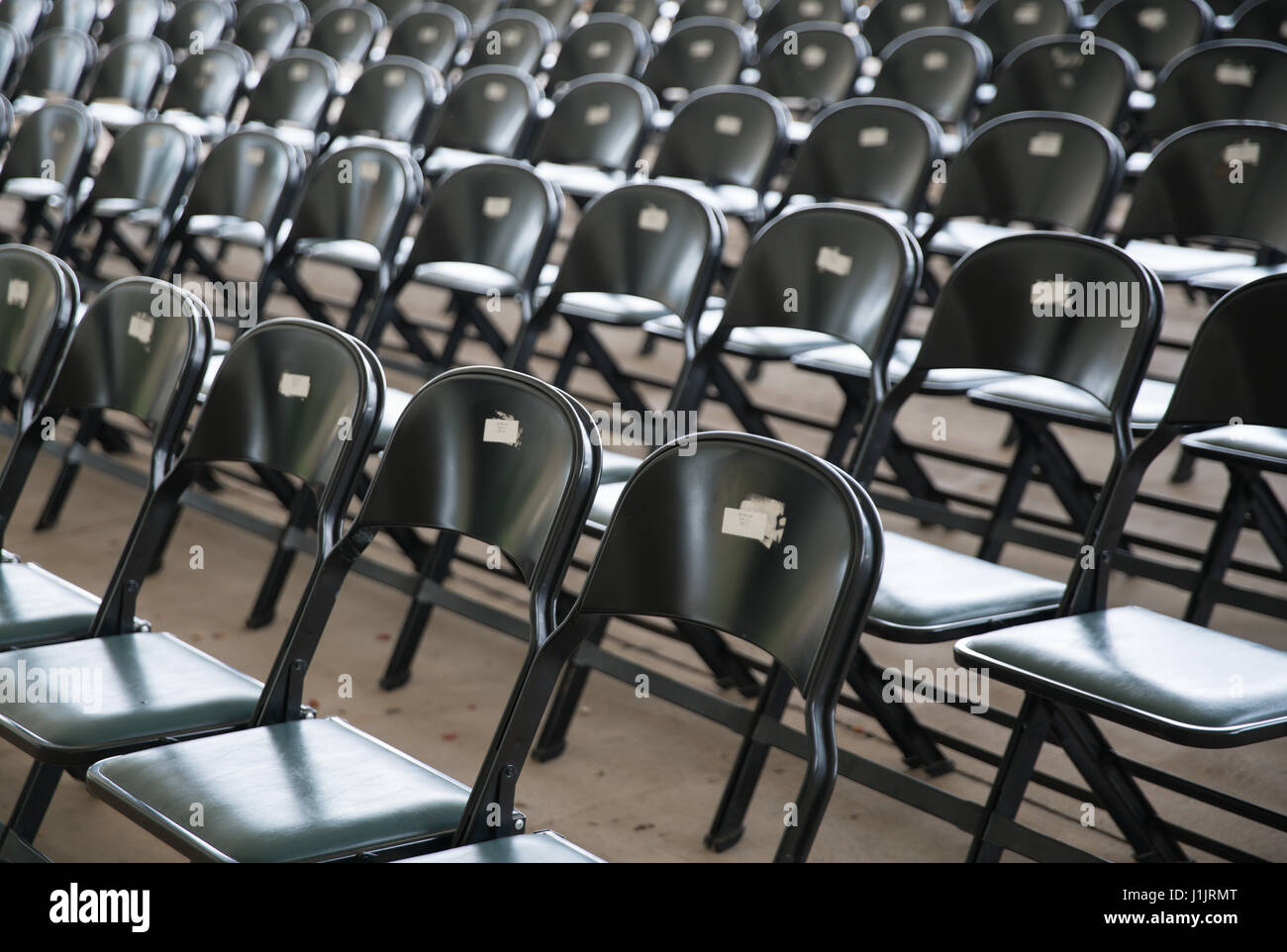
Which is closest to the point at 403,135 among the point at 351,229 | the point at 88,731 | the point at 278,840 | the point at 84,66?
the point at 351,229

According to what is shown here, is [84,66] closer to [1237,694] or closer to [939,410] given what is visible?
[939,410]

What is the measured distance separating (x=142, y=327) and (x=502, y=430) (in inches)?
39.1

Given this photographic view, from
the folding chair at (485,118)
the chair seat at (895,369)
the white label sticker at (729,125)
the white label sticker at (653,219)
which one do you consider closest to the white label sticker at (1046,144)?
the chair seat at (895,369)

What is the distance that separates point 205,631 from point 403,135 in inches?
97.2

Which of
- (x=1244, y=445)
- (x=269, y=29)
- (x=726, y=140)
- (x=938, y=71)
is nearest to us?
(x=1244, y=445)

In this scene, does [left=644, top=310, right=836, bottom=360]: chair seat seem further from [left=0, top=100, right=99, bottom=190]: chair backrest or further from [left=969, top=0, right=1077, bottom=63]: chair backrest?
[left=969, top=0, right=1077, bottom=63]: chair backrest

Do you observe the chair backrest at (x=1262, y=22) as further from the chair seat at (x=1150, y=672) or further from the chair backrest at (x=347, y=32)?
the chair backrest at (x=347, y=32)

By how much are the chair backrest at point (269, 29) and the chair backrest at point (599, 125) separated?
247 cm

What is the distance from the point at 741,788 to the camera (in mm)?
2525

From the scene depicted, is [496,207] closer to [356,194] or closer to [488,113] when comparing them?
[356,194]

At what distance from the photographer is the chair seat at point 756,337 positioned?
3035 millimetres

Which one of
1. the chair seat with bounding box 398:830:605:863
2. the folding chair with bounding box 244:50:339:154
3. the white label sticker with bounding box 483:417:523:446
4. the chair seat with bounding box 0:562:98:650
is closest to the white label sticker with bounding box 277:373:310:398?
the white label sticker with bounding box 483:417:523:446

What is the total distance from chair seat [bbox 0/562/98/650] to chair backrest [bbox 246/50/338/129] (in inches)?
130

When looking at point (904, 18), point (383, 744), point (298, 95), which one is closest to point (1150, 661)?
point (383, 744)
